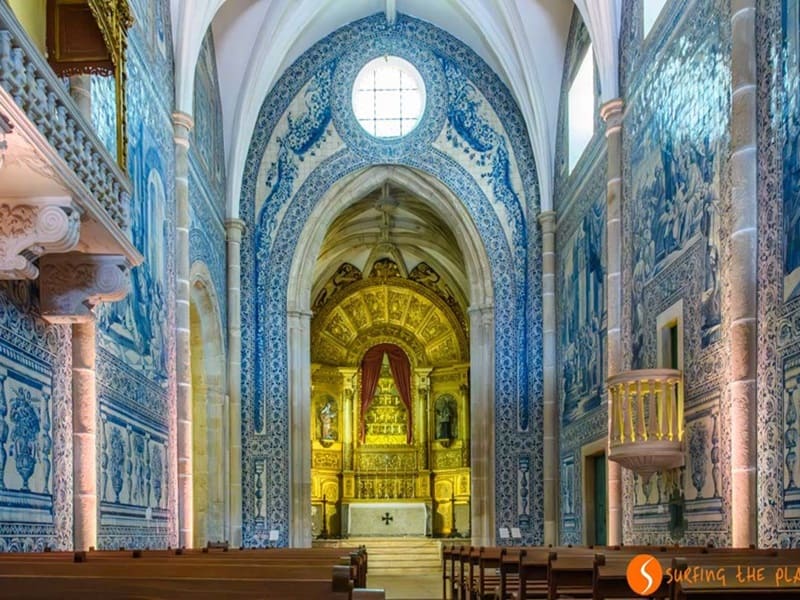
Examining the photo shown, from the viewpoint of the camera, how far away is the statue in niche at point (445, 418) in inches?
1212

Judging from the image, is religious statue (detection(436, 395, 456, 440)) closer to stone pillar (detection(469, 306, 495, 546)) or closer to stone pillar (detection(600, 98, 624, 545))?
stone pillar (detection(469, 306, 495, 546))

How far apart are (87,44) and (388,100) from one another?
1185 centimetres

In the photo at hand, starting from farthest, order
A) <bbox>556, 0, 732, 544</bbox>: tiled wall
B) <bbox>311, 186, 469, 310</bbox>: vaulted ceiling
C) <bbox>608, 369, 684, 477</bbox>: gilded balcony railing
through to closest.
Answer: <bbox>311, 186, 469, 310</bbox>: vaulted ceiling → <bbox>608, 369, 684, 477</bbox>: gilded balcony railing → <bbox>556, 0, 732, 544</bbox>: tiled wall

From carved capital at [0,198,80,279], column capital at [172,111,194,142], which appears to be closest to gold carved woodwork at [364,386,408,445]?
column capital at [172,111,194,142]

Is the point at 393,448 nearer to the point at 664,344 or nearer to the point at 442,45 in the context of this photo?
the point at 442,45

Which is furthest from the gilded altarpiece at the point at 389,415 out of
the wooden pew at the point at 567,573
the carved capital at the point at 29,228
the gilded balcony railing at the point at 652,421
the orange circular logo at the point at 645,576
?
the orange circular logo at the point at 645,576

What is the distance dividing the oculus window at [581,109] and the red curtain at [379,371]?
49.2 ft

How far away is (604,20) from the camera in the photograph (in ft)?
46.5

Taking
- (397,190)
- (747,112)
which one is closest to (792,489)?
(747,112)

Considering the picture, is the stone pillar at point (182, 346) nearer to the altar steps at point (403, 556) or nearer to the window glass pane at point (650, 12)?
the window glass pane at point (650, 12)

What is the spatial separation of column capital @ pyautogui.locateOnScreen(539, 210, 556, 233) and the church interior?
0.20 feet

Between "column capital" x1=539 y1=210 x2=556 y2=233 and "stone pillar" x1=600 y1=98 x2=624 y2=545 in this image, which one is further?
"column capital" x1=539 y1=210 x2=556 y2=233

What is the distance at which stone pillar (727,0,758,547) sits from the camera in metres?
8.59

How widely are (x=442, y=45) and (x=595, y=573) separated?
53.5 feet
